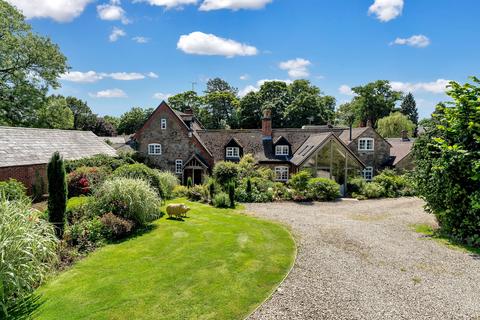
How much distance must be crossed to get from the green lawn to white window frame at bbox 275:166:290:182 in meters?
15.9

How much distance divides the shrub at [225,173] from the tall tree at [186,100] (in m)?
47.3

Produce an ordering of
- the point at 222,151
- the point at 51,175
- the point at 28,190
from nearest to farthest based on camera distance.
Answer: the point at 51,175 < the point at 28,190 < the point at 222,151

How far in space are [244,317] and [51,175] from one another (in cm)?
911

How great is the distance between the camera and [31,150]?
782 inches

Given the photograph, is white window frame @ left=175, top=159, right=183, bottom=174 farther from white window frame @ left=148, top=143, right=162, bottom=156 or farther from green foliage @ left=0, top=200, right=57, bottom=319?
green foliage @ left=0, top=200, right=57, bottom=319

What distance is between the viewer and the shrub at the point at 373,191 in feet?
82.7

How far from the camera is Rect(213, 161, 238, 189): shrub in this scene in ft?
80.0

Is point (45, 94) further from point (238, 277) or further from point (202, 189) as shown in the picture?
point (238, 277)

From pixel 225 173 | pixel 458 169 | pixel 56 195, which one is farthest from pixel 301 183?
pixel 56 195

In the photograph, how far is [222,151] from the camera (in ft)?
103

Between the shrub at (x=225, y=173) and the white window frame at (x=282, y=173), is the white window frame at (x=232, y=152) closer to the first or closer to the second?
the white window frame at (x=282, y=173)

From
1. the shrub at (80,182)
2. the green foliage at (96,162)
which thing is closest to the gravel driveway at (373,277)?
the shrub at (80,182)

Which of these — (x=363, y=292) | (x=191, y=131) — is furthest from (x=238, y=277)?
(x=191, y=131)

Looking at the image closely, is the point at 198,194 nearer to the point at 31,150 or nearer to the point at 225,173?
the point at 225,173
